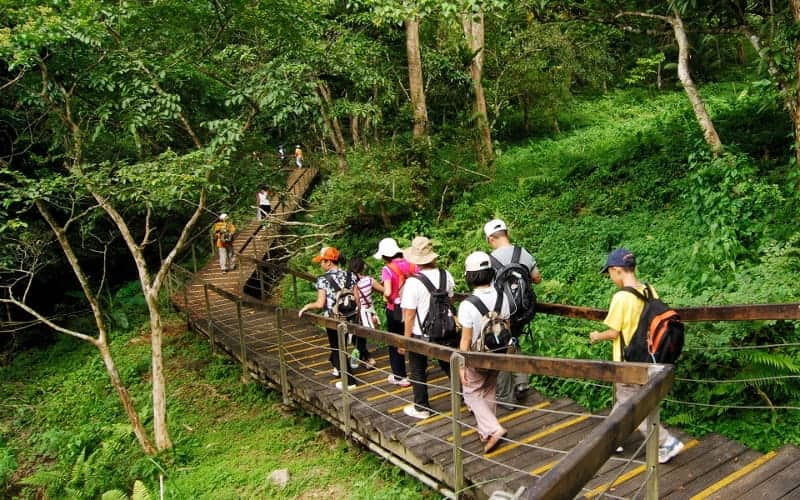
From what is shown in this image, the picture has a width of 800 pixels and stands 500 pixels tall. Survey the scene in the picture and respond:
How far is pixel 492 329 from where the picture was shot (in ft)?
13.5

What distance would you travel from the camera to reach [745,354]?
421cm

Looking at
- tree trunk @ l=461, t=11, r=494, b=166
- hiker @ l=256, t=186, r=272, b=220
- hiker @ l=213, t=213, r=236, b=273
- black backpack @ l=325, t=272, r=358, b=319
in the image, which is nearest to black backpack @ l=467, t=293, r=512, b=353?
black backpack @ l=325, t=272, r=358, b=319

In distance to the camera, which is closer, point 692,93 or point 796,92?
point 796,92

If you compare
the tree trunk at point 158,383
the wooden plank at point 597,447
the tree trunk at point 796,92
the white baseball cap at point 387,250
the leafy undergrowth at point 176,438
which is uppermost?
the tree trunk at point 796,92

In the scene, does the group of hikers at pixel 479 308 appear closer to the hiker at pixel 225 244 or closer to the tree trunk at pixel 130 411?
the tree trunk at pixel 130 411

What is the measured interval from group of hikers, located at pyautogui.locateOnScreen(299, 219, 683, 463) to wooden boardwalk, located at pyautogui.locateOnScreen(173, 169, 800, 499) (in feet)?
0.57

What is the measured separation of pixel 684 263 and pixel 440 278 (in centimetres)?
376

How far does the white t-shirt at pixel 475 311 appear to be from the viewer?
4.03 m

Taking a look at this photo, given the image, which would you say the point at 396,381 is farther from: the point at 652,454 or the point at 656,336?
the point at 652,454

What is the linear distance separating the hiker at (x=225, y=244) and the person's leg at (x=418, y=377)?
29.7 ft

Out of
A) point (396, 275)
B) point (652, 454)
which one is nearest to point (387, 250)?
point (396, 275)

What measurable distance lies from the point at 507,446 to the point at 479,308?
111 cm

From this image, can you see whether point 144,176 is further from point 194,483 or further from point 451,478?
point 451,478

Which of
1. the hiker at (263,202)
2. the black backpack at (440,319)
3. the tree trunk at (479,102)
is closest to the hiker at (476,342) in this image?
the black backpack at (440,319)
